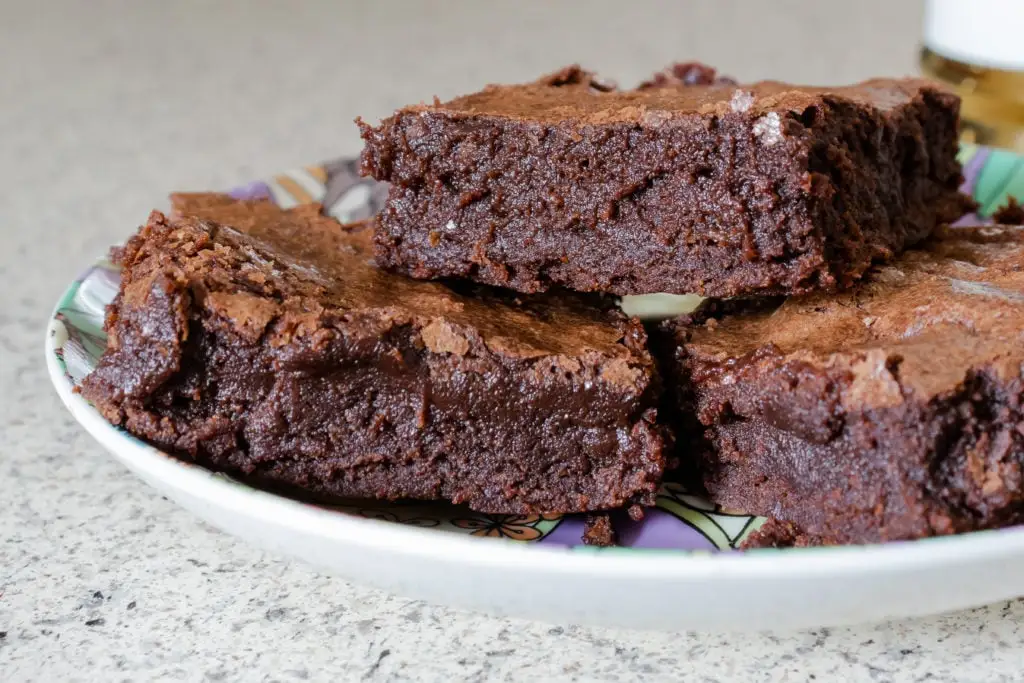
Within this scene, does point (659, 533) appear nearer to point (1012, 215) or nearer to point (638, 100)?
point (638, 100)

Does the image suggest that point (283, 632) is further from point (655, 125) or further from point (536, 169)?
point (655, 125)

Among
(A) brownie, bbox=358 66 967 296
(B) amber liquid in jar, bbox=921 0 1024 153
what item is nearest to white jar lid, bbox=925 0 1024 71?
(B) amber liquid in jar, bbox=921 0 1024 153

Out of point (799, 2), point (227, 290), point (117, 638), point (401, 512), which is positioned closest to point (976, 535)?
point (401, 512)

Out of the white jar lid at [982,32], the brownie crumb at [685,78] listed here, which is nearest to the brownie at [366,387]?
the brownie crumb at [685,78]

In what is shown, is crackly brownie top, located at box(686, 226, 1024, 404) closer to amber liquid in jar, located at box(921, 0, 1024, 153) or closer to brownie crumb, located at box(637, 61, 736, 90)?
brownie crumb, located at box(637, 61, 736, 90)

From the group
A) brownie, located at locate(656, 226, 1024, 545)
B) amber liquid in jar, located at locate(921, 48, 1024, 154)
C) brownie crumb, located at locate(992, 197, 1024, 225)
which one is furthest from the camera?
amber liquid in jar, located at locate(921, 48, 1024, 154)
